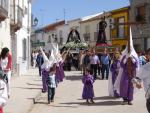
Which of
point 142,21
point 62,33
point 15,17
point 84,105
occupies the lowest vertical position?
point 84,105

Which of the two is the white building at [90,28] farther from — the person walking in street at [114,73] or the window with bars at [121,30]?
the person walking in street at [114,73]

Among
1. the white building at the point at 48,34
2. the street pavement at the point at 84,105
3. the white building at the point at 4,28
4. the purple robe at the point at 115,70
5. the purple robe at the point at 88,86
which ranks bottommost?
the street pavement at the point at 84,105

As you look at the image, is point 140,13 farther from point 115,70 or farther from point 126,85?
point 126,85

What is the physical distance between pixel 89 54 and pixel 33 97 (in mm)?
12006

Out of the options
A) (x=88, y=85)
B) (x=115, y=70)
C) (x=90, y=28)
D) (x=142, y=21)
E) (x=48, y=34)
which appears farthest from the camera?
(x=48, y=34)

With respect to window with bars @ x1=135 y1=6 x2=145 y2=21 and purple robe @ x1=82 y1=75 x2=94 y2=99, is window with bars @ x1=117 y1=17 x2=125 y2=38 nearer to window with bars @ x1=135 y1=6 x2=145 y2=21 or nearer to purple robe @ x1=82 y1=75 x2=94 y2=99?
window with bars @ x1=135 y1=6 x2=145 y2=21

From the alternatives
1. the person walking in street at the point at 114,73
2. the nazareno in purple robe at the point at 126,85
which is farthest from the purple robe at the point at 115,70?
the nazareno in purple robe at the point at 126,85

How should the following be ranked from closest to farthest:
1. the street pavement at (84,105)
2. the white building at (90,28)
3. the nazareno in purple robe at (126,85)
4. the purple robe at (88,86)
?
the street pavement at (84,105) < the nazareno in purple robe at (126,85) < the purple robe at (88,86) < the white building at (90,28)

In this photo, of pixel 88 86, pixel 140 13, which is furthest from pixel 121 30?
pixel 88 86

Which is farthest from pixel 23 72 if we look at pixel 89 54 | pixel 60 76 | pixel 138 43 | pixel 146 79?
pixel 146 79

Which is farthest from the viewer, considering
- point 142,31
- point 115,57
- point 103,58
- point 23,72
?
point 142,31

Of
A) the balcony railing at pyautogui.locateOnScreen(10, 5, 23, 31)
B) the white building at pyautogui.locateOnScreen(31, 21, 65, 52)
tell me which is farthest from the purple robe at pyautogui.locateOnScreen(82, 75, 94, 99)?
the white building at pyautogui.locateOnScreen(31, 21, 65, 52)

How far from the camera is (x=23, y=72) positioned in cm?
3475

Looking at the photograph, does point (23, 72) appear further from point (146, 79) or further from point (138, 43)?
point (146, 79)
